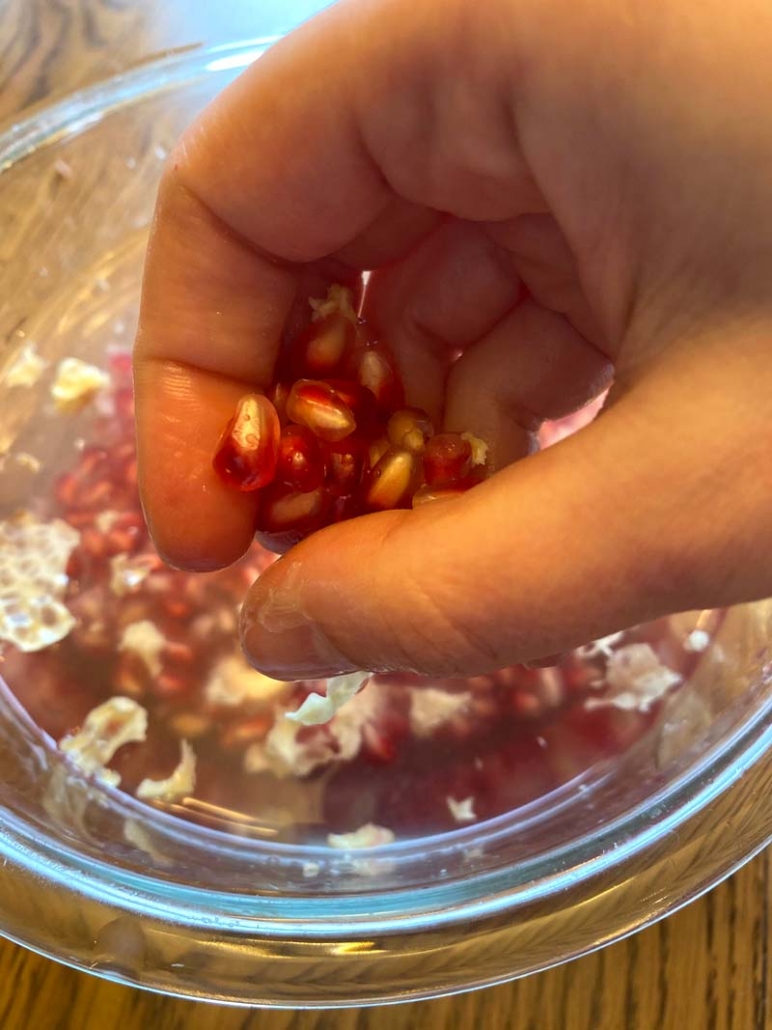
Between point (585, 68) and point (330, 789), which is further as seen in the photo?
point (330, 789)

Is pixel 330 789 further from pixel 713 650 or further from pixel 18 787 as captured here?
pixel 713 650

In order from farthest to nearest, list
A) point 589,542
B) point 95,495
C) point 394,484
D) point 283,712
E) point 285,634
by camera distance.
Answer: point 95,495 < point 283,712 < point 394,484 < point 285,634 < point 589,542

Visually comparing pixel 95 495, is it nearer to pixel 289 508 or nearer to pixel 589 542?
pixel 289 508

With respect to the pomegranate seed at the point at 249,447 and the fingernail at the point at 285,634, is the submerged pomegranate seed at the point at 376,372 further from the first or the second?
the fingernail at the point at 285,634

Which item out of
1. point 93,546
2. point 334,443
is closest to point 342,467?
point 334,443

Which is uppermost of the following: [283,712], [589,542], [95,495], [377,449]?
[95,495]

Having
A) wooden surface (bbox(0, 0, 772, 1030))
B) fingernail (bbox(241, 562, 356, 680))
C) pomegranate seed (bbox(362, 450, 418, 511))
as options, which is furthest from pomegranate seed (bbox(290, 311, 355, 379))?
wooden surface (bbox(0, 0, 772, 1030))

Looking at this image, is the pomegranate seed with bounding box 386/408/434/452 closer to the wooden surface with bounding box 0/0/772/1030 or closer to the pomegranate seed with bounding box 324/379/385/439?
the pomegranate seed with bounding box 324/379/385/439

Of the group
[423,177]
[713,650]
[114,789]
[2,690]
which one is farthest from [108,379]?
[713,650]
